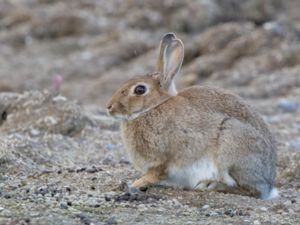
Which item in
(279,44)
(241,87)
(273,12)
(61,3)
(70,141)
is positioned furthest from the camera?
(61,3)

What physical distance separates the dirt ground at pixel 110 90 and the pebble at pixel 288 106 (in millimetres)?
15

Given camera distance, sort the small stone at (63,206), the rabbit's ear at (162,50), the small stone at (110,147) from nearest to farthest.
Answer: the small stone at (63,206) < the rabbit's ear at (162,50) < the small stone at (110,147)

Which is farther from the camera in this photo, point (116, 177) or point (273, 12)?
point (273, 12)

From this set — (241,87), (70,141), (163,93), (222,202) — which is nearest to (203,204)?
(222,202)

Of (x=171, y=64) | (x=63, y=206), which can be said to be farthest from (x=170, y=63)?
(x=63, y=206)

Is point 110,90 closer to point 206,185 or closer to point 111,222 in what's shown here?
point 206,185

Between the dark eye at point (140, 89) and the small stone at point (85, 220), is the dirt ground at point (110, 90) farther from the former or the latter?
the dark eye at point (140, 89)

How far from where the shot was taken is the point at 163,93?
23.5ft

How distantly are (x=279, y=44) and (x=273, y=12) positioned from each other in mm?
2713

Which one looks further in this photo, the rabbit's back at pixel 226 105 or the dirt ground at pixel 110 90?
the rabbit's back at pixel 226 105

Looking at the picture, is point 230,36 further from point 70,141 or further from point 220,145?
point 220,145

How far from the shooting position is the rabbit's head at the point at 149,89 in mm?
7047

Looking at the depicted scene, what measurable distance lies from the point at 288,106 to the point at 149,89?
17.4 ft

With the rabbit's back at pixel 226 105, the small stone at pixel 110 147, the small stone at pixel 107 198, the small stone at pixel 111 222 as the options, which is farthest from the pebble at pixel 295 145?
the small stone at pixel 111 222
